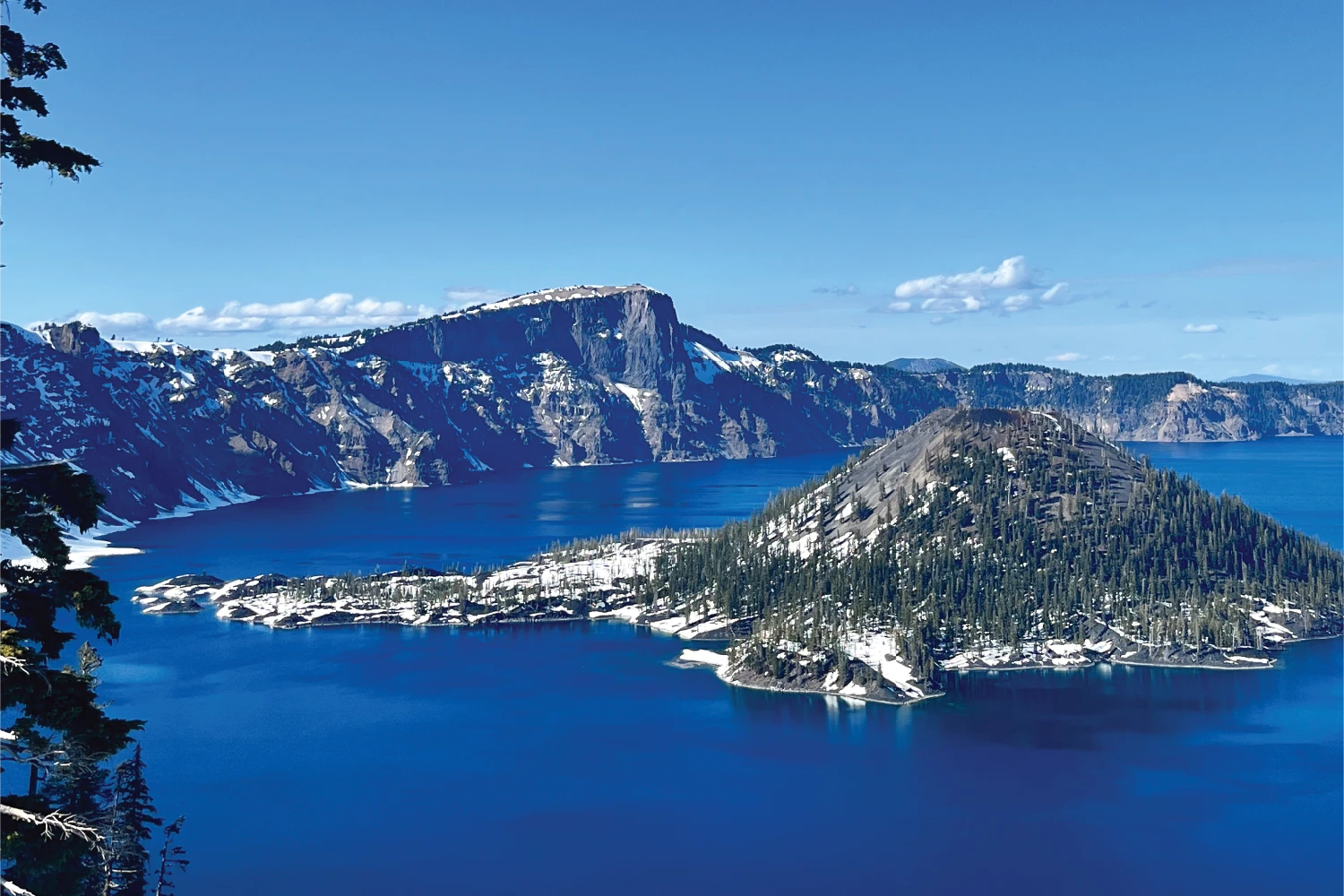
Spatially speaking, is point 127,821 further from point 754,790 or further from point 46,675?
point 754,790

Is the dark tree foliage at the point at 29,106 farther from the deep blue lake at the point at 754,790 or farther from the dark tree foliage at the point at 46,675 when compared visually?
the deep blue lake at the point at 754,790

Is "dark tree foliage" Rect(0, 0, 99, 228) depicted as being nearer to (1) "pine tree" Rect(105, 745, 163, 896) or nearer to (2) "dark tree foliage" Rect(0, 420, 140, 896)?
(2) "dark tree foliage" Rect(0, 420, 140, 896)

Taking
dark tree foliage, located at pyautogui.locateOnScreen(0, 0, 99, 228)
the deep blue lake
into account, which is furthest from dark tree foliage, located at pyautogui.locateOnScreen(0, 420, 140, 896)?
the deep blue lake

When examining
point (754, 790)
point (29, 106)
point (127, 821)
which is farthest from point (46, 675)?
point (754, 790)

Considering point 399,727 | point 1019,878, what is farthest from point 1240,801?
point 399,727

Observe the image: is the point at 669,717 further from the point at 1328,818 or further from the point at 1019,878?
the point at 1328,818

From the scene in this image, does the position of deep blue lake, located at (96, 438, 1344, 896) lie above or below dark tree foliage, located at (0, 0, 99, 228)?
below

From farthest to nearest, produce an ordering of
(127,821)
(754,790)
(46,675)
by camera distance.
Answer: (754,790)
(127,821)
(46,675)

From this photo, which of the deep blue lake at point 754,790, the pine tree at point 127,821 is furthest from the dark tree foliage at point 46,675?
the deep blue lake at point 754,790
